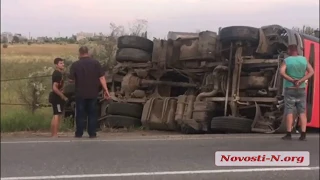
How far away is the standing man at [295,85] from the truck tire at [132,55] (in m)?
3.16

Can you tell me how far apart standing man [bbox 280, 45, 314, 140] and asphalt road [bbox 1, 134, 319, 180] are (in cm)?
36

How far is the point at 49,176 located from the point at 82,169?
40 centimetres

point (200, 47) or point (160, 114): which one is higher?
point (200, 47)

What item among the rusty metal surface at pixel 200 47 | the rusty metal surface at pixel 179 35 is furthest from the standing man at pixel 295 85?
the rusty metal surface at pixel 179 35

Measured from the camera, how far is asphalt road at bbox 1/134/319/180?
5379 mm

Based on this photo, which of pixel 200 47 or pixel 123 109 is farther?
pixel 123 109

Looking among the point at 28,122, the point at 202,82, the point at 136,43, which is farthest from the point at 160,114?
the point at 28,122

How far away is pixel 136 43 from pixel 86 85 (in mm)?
2102

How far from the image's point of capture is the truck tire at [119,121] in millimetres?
9672

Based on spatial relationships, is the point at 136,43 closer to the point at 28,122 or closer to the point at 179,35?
the point at 179,35

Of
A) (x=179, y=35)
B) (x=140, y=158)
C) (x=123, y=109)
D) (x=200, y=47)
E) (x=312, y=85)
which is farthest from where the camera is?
(x=123, y=109)

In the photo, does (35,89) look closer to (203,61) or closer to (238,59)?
(203,61)

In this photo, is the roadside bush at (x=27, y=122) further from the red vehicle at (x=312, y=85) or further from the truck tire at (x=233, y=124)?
the red vehicle at (x=312, y=85)

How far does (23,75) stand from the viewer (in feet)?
24.2
